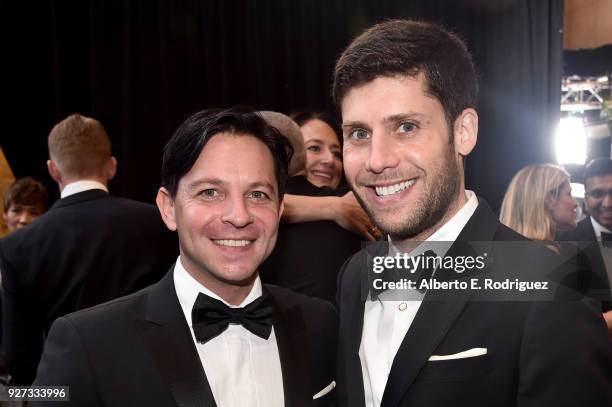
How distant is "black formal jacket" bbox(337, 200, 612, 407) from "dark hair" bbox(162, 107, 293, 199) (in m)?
0.61

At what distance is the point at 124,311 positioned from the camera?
164 cm

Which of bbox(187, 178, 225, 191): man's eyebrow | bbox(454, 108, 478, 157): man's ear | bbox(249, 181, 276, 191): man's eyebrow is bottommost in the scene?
bbox(249, 181, 276, 191): man's eyebrow

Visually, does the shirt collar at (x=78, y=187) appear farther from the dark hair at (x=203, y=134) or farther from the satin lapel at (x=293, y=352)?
the satin lapel at (x=293, y=352)

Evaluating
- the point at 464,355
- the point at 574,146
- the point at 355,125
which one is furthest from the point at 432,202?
the point at 574,146

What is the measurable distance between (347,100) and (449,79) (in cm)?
27

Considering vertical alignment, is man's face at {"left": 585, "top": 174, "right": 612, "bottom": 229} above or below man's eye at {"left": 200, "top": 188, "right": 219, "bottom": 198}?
below

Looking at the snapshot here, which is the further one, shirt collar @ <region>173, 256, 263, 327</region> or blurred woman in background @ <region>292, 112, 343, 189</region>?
blurred woman in background @ <region>292, 112, 343, 189</region>

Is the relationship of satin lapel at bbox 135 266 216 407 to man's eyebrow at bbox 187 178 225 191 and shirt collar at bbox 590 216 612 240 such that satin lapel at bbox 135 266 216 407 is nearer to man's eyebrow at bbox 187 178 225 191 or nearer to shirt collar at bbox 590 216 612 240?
man's eyebrow at bbox 187 178 225 191

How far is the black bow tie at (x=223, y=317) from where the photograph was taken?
166 centimetres

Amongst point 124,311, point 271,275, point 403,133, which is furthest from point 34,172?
point 403,133

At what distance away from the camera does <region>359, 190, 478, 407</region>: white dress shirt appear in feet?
5.27

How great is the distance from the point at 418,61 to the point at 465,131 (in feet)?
0.76

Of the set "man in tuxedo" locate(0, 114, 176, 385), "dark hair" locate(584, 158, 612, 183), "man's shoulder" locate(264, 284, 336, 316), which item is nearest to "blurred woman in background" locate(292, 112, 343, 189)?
"man in tuxedo" locate(0, 114, 176, 385)

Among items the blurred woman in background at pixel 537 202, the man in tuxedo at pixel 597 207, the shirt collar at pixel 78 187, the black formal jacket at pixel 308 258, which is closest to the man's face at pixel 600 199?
the man in tuxedo at pixel 597 207
